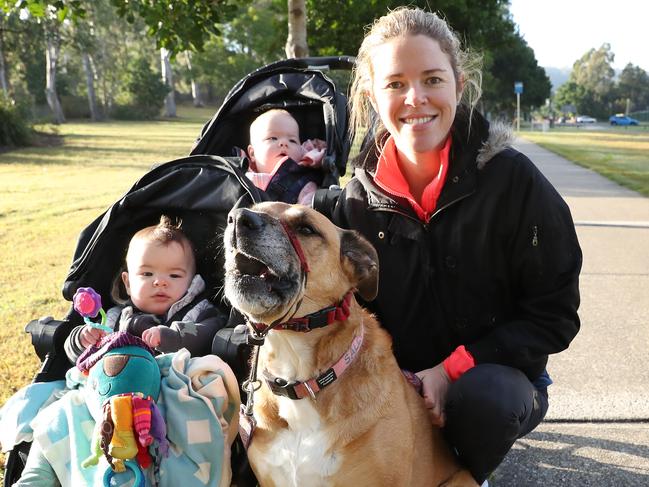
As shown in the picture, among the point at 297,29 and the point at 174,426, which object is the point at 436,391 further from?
the point at 297,29

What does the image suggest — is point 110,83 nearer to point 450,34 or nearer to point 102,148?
point 102,148

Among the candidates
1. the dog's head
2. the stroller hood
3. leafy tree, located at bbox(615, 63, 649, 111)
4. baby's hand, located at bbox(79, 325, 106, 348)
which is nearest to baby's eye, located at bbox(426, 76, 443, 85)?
the dog's head

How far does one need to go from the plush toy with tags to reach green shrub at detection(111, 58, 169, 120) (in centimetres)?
5062

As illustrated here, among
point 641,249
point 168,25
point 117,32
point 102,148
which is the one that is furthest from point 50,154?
point 117,32

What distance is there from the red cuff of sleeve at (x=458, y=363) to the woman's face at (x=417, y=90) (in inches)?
36.5

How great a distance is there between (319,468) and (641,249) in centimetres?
649

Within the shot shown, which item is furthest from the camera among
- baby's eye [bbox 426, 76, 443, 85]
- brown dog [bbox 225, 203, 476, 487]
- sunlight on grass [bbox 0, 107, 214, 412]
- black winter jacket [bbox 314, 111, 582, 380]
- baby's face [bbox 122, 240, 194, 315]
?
sunlight on grass [bbox 0, 107, 214, 412]

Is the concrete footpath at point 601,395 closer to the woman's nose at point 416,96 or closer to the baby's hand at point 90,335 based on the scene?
the woman's nose at point 416,96

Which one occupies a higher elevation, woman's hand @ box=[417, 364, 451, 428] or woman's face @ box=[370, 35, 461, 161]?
woman's face @ box=[370, 35, 461, 161]

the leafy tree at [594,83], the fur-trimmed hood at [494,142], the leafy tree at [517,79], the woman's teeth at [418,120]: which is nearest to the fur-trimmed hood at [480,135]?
the fur-trimmed hood at [494,142]

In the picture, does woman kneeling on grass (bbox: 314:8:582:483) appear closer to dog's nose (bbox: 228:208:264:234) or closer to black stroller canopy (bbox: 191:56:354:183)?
dog's nose (bbox: 228:208:264:234)

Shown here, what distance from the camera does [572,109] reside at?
321 feet

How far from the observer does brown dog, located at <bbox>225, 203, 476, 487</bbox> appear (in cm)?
236

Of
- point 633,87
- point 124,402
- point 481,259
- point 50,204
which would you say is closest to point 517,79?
point 50,204
